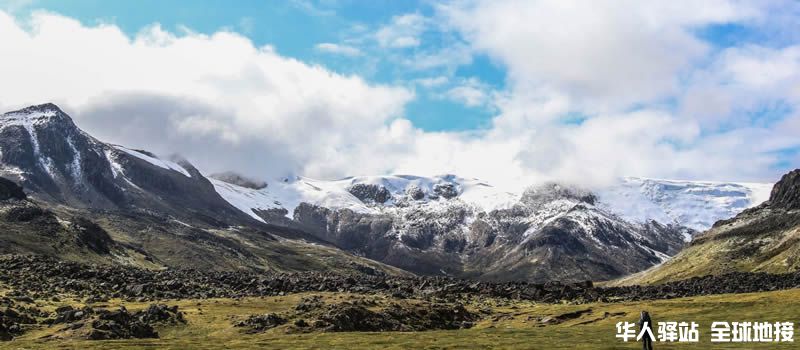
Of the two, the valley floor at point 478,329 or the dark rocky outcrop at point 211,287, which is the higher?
the dark rocky outcrop at point 211,287

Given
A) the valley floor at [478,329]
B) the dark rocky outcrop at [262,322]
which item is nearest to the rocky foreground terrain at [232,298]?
the dark rocky outcrop at [262,322]

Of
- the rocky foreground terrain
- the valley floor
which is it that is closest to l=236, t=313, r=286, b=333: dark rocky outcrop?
the rocky foreground terrain

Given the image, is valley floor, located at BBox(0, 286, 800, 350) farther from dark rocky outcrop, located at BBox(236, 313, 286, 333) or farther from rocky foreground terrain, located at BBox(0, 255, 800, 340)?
rocky foreground terrain, located at BBox(0, 255, 800, 340)

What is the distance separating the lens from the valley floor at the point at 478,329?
75688 mm

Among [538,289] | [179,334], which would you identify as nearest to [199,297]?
[179,334]

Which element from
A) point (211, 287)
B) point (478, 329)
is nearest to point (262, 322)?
point (478, 329)

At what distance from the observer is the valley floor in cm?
7569

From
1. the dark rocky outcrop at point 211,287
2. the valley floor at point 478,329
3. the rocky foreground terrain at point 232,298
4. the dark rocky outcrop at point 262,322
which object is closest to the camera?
the valley floor at point 478,329

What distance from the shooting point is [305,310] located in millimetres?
117312

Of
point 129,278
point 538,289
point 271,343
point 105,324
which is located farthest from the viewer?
point 538,289

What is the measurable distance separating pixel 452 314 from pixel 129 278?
8155 centimetres

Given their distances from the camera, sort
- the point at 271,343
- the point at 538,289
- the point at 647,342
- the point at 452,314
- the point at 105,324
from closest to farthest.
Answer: the point at 647,342 → the point at 271,343 → the point at 105,324 → the point at 452,314 → the point at 538,289

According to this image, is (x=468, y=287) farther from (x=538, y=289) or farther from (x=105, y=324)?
(x=105, y=324)

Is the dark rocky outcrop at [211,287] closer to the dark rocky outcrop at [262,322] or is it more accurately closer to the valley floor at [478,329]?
the dark rocky outcrop at [262,322]
